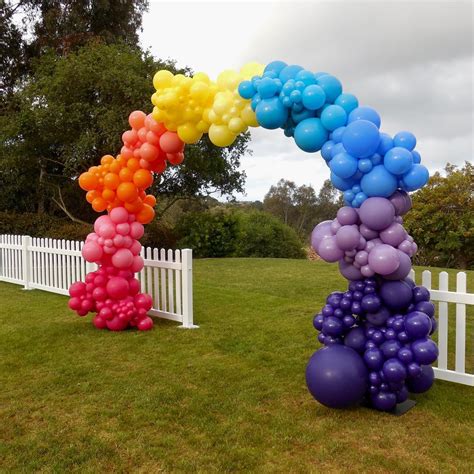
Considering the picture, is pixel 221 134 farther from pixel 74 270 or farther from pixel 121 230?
pixel 74 270

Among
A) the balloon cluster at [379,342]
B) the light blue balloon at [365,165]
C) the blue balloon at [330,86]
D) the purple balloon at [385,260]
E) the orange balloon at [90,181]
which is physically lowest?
the balloon cluster at [379,342]

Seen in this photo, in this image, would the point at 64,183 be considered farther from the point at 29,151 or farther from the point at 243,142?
the point at 243,142

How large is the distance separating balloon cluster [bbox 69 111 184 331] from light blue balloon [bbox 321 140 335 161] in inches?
92.7

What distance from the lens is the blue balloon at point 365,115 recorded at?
13.2ft

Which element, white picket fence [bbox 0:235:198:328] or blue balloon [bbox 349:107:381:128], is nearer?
blue balloon [bbox 349:107:381:128]

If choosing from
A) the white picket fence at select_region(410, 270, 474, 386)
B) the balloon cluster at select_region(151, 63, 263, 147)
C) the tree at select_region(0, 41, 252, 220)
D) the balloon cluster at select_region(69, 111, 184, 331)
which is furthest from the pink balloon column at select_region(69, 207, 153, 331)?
the tree at select_region(0, 41, 252, 220)

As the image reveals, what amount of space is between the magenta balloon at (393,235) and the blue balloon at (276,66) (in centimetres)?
172

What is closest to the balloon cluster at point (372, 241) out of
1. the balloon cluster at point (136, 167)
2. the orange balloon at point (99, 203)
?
the balloon cluster at point (136, 167)

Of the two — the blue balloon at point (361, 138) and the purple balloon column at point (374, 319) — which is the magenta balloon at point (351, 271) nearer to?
the purple balloon column at point (374, 319)

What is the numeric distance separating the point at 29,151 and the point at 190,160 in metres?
4.81

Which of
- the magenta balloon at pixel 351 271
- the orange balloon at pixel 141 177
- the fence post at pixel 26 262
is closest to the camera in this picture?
the magenta balloon at pixel 351 271

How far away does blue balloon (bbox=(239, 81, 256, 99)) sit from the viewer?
4.55 meters

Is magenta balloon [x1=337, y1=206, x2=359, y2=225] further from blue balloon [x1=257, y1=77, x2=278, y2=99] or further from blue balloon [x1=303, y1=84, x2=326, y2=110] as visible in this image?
blue balloon [x1=257, y1=77, x2=278, y2=99]

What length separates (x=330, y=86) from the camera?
420cm
